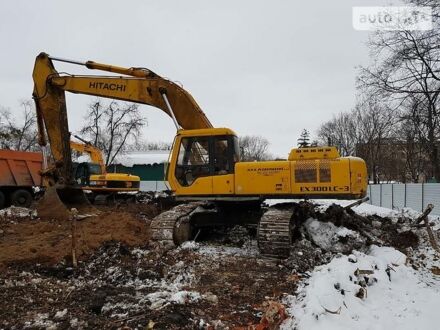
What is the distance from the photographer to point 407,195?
1966cm

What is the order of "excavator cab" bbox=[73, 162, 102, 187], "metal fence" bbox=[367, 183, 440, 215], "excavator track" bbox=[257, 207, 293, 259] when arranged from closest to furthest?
1. "excavator track" bbox=[257, 207, 293, 259]
2. "metal fence" bbox=[367, 183, 440, 215]
3. "excavator cab" bbox=[73, 162, 102, 187]

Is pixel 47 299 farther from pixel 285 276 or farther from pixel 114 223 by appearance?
pixel 114 223

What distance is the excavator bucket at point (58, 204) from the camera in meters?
11.7

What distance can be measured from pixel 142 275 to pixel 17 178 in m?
13.8

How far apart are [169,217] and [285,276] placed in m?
3.11

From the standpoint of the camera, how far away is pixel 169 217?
9.19m

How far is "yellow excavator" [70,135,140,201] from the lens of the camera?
20.3 meters

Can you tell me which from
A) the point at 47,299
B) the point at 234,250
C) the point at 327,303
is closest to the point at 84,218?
the point at 234,250

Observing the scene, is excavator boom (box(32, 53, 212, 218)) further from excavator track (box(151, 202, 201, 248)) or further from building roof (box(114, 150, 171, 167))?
building roof (box(114, 150, 171, 167))

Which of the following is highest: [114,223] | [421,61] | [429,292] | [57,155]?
[421,61]

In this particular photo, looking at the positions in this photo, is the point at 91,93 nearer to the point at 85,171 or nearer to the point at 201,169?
the point at 201,169

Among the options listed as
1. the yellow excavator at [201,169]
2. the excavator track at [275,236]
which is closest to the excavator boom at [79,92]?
the yellow excavator at [201,169]

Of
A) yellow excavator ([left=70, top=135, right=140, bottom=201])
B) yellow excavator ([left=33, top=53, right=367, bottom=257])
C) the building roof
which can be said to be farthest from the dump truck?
the building roof

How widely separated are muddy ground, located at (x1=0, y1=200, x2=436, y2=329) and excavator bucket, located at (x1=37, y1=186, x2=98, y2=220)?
36.3 inches
